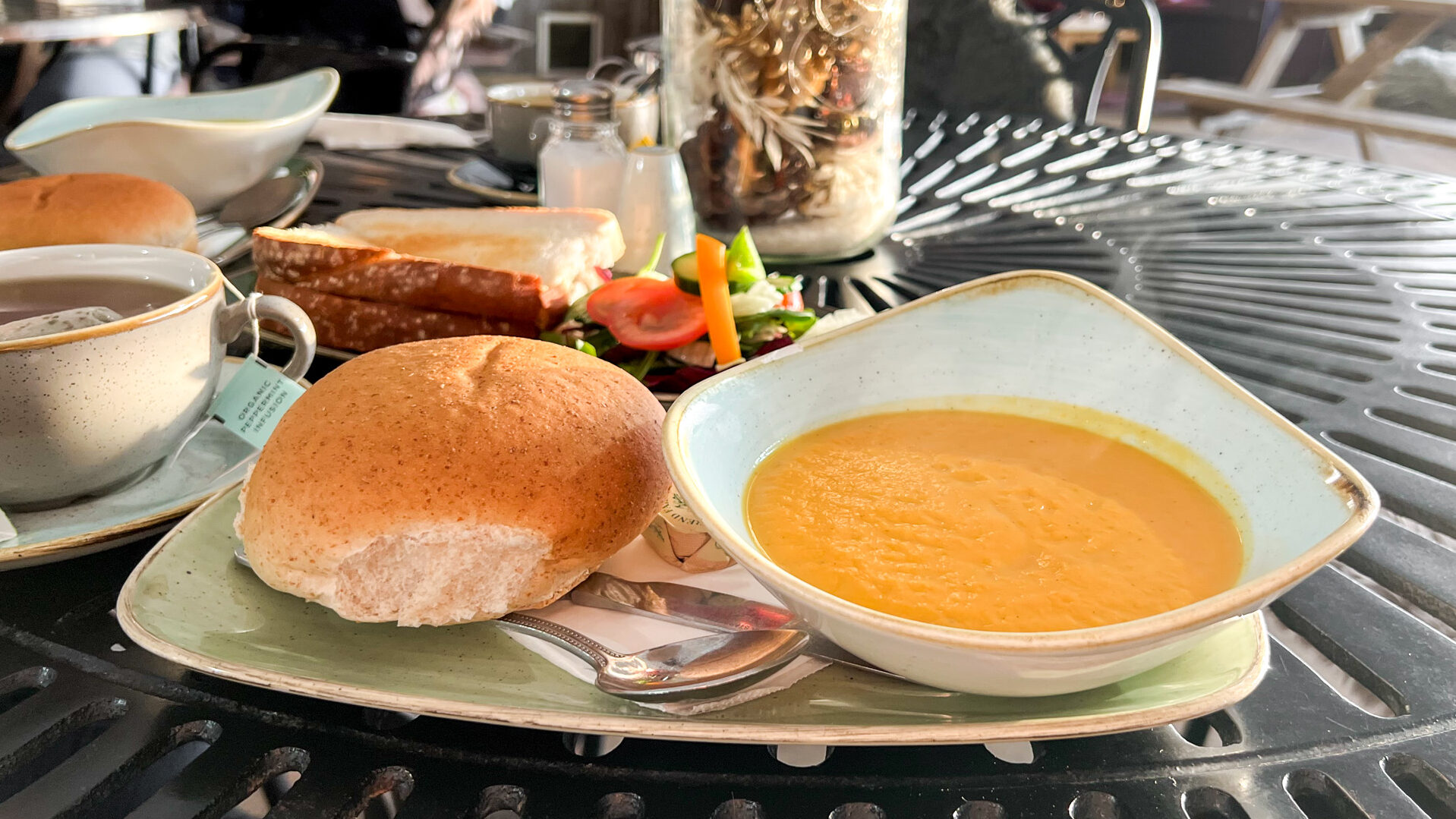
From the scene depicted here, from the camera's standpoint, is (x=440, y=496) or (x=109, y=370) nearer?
(x=440, y=496)

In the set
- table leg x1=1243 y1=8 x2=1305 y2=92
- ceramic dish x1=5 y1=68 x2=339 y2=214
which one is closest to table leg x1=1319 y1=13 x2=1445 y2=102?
table leg x1=1243 y1=8 x2=1305 y2=92

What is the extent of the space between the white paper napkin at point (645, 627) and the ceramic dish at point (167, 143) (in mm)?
1300

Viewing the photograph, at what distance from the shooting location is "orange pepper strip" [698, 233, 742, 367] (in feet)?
4.30

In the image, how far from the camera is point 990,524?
0.76 m

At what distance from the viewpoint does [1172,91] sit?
6574 millimetres

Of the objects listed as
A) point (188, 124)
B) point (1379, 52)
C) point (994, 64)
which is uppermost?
point (1379, 52)

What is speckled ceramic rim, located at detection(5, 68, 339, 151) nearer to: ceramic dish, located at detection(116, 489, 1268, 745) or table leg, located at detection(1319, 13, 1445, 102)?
ceramic dish, located at detection(116, 489, 1268, 745)

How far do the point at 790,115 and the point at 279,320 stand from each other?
0.87 metres

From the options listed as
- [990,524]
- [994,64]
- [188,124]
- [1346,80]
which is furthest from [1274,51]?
[990,524]

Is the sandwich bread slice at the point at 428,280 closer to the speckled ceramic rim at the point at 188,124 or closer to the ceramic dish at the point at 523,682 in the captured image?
the speckled ceramic rim at the point at 188,124

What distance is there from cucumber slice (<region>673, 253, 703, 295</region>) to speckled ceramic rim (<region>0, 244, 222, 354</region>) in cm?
62

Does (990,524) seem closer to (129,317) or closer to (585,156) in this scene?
(129,317)

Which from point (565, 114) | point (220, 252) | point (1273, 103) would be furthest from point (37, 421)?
point (1273, 103)

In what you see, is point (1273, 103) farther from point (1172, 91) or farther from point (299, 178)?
point (299, 178)
